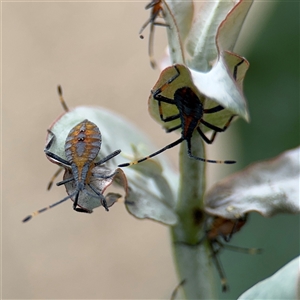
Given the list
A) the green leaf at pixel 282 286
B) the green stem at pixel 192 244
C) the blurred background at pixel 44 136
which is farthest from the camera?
the blurred background at pixel 44 136

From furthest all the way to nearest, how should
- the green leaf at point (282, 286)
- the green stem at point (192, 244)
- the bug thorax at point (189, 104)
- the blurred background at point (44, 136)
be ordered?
the blurred background at point (44, 136), the green stem at point (192, 244), the bug thorax at point (189, 104), the green leaf at point (282, 286)

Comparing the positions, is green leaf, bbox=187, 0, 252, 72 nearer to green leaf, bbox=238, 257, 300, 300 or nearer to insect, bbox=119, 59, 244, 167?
insect, bbox=119, 59, 244, 167

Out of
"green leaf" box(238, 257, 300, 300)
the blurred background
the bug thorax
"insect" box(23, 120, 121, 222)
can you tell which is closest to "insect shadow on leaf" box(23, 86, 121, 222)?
"insect" box(23, 120, 121, 222)

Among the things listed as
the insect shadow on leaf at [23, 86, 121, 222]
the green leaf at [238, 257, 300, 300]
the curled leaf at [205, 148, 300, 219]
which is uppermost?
the insect shadow on leaf at [23, 86, 121, 222]

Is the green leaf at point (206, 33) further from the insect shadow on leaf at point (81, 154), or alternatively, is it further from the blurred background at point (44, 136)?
the blurred background at point (44, 136)

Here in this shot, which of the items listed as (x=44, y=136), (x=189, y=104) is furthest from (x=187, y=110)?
(x=44, y=136)

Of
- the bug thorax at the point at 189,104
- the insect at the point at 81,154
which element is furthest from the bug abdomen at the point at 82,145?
the bug thorax at the point at 189,104

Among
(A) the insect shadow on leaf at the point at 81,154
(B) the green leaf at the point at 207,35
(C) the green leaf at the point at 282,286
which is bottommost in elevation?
(C) the green leaf at the point at 282,286

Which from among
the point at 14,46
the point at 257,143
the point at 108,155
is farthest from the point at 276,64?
the point at 14,46
